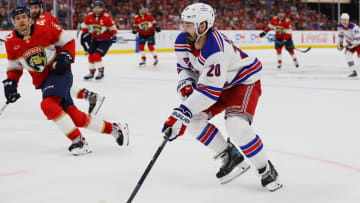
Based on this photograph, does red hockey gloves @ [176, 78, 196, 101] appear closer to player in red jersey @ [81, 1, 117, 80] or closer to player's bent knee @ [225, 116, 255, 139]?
player's bent knee @ [225, 116, 255, 139]

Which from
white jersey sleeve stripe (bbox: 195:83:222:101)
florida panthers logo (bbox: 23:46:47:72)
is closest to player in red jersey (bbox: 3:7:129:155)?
florida panthers logo (bbox: 23:46:47:72)

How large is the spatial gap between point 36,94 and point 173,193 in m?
4.53

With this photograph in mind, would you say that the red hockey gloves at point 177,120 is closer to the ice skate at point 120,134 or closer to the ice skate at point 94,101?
the ice skate at point 120,134

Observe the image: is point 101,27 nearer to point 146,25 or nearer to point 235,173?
point 146,25

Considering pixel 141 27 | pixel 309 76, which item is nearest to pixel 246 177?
pixel 309 76

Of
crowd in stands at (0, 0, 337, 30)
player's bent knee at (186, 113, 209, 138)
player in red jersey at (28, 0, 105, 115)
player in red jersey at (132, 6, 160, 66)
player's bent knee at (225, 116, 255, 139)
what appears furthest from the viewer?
crowd in stands at (0, 0, 337, 30)

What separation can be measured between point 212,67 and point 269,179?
2.25 ft

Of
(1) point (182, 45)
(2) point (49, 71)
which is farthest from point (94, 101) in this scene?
(1) point (182, 45)

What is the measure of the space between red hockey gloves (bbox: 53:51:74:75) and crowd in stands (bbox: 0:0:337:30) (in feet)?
30.7

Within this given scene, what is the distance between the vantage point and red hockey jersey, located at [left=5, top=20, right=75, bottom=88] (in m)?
3.39

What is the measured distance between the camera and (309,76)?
9070 millimetres

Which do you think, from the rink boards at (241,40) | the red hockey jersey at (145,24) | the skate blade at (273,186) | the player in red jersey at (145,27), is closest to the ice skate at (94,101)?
the skate blade at (273,186)

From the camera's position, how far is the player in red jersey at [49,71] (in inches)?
129

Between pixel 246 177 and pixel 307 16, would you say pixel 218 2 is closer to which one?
pixel 307 16
